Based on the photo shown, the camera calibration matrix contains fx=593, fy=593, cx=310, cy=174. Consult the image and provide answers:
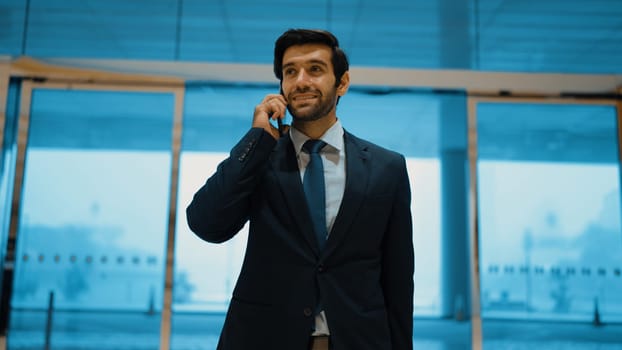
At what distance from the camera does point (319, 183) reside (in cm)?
122

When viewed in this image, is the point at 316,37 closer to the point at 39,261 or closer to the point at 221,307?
the point at 39,261

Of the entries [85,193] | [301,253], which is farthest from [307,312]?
[85,193]

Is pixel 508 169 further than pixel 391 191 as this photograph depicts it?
Yes

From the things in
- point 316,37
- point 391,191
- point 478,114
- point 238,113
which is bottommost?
point 391,191

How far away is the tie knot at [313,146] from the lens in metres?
1.27

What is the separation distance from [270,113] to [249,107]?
3950mm

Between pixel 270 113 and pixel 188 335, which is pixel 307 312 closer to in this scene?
pixel 270 113

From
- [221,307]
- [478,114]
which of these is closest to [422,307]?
[221,307]

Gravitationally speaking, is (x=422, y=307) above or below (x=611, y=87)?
below

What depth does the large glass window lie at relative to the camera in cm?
411

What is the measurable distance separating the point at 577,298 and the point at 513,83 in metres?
1.76

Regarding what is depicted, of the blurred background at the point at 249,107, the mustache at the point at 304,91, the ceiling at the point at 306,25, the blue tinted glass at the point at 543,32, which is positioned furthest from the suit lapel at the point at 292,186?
the blue tinted glass at the point at 543,32

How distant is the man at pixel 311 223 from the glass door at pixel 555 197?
292 cm

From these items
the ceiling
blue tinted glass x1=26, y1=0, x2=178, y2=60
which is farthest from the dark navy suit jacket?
blue tinted glass x1=26, y1=0, x2=178, y2=60
